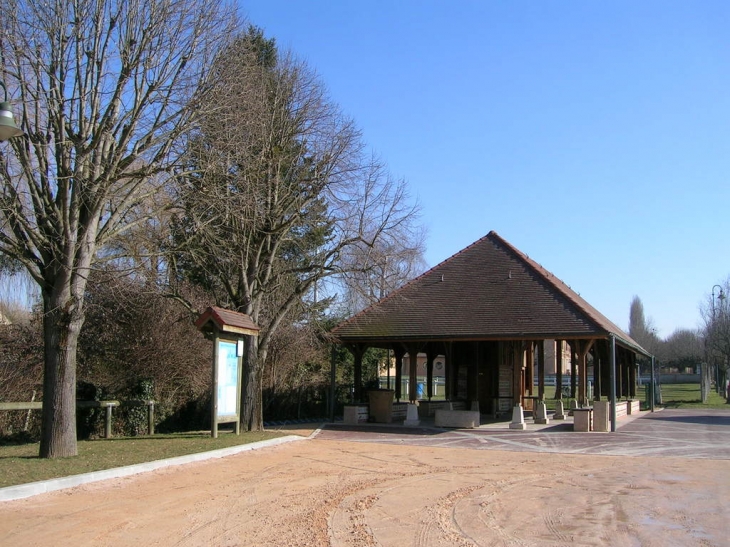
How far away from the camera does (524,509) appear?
374 inches

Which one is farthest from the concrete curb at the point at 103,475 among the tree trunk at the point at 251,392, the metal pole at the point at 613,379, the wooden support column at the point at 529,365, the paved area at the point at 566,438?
the wooden support column at the point at 529,365

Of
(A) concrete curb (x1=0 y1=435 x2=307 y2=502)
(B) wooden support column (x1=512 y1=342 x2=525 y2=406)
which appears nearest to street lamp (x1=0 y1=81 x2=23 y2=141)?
(A) concrete curb (x1=0 y1=435 x2=307 y2=502)

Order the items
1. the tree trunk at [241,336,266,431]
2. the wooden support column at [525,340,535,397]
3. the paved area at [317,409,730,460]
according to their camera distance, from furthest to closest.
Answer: the wooden support column at [525,340,535,397] < the tree trunk at [241,336,266,431] < the paved area at [317,409,730,460]

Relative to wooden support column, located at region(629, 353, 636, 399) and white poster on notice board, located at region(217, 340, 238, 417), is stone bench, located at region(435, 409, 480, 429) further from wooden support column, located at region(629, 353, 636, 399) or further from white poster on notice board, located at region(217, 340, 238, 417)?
wooden support column, located at region(629, 353, 636, 399)

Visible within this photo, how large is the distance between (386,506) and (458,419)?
1263cm

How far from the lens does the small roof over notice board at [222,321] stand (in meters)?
16.4

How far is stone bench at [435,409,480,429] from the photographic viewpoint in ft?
71.3

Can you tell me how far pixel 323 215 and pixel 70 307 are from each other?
892 centimetres

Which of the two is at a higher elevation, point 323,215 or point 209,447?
point 323,215

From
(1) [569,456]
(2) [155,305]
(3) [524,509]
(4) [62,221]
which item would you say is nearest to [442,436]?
(1) [569,456]

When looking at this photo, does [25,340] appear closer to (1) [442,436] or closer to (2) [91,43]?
(2) [91,43]

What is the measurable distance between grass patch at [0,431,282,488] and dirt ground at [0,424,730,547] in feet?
2.43

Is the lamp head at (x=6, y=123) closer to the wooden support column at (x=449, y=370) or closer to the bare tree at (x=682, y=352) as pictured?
the wooden support column at (x=449, y=370)

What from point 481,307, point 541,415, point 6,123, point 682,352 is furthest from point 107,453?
point 682,352
